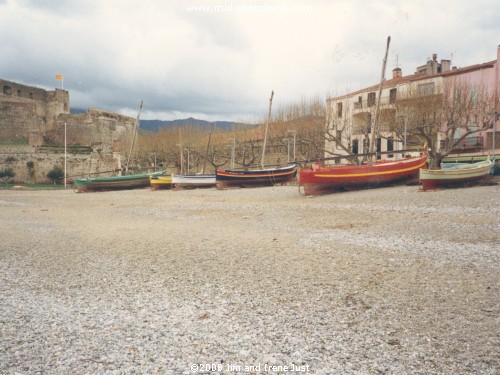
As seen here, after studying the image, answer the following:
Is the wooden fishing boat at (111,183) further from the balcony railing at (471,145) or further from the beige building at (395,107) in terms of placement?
the balcony railing at (471,145)

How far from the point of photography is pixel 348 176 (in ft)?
58.1

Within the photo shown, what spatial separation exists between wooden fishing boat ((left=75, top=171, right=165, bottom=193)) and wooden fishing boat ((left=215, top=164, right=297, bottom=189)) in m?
8.02

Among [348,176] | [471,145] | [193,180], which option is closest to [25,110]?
[193,180]

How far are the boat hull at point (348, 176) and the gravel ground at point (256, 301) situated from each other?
8562 mm

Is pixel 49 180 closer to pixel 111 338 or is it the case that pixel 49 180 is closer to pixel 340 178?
pixel 340 178

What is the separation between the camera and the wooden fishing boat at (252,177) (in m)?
25.4

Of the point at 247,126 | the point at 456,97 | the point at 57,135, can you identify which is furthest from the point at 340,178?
the point at 57,135

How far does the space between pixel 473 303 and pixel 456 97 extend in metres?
26.7

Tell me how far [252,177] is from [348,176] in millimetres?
8948

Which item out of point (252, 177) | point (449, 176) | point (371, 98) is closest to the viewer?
point (449, 176)

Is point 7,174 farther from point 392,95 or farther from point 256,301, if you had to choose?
point 256,301

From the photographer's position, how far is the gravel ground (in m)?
3.09

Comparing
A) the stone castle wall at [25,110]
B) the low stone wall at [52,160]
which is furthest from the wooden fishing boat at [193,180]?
the stone castle wall at [25,110]

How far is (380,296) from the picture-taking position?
175 inches
